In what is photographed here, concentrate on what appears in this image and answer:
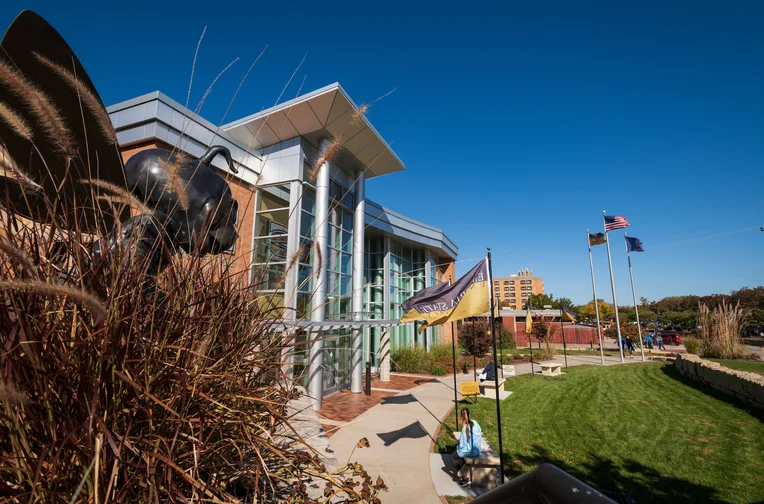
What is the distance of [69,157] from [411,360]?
56.0ft

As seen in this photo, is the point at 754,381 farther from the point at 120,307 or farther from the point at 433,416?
the point at 120,307

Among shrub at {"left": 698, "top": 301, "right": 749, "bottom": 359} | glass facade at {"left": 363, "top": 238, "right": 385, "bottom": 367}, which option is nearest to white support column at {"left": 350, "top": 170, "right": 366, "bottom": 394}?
glass facade at {"left": 363, "top": 238, "right": 385, "bottom": 367}

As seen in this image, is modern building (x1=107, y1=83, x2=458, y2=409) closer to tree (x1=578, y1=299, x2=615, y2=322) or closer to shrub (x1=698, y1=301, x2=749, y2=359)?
shrub (x1=698, y1=301, x2=749, y2=359)

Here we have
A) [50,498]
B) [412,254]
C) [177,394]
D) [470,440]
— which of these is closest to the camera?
[50,498]

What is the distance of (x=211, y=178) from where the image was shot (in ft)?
8.08

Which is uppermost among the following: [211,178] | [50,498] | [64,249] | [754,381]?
[211,178]

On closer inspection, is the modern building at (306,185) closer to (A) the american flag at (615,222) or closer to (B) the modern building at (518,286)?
(A) the american flag at (615,222)

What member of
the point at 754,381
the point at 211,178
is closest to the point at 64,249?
the point at 211,178

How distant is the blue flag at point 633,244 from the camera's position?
912 inches

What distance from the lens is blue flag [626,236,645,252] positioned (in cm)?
2317

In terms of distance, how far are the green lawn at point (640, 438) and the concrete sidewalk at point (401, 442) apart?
59 centimetres

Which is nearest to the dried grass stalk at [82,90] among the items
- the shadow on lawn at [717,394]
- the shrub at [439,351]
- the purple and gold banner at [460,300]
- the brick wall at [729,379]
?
the purple and gold banner at [460,300]

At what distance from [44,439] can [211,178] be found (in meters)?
1.79

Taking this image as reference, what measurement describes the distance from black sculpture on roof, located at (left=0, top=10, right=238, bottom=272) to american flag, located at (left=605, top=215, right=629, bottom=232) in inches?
939
